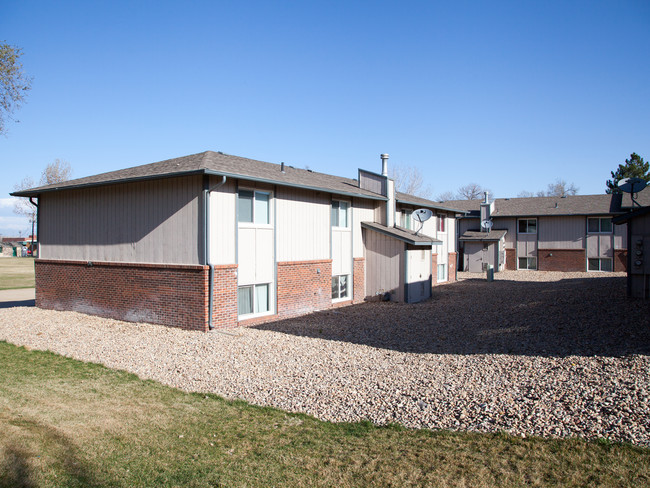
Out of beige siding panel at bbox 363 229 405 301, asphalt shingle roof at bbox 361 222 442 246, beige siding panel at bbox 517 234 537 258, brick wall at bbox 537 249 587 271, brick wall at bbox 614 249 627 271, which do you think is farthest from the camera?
beige siding panel at bbox 517 234 537 258

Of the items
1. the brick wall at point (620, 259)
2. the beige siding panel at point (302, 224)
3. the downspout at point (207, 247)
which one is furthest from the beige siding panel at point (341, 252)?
the brick wall at point (620, 259)

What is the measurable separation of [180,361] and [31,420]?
3.53 meters

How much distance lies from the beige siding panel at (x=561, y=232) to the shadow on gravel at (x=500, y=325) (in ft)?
53.0

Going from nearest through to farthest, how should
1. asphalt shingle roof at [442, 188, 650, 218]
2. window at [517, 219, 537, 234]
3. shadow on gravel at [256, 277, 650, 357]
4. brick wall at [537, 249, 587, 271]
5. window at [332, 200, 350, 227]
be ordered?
shadow on gravel at [256, 277, 650, 357], window at [332, 200, 350, 227], asphalt shingle roof at [442, 188, 650, 218], brick wall at [537, 249, 587, 271], window at [517, 219, 537, 234]

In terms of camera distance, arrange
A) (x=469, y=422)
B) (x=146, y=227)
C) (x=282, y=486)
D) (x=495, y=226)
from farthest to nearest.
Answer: (x=495, y=226) < (x=146, y=227) < (x=469, y=422) < (x=282, y=486)

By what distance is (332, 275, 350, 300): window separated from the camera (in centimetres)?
1678

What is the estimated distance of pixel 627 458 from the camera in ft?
14.5

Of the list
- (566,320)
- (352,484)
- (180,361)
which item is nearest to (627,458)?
(352,484)

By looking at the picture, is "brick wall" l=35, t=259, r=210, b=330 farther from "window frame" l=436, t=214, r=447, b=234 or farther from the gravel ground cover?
"window frame" l=436, t=214, r=447, b=234

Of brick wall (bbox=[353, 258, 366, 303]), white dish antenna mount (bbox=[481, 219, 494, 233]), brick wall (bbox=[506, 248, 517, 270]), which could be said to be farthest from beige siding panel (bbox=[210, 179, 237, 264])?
brick wall (bbox=[506, 248, 517, 270])

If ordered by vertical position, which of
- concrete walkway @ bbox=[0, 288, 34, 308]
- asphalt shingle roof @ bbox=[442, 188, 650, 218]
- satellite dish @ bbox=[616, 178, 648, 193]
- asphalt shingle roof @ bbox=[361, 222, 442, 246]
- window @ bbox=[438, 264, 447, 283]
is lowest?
concrete walkway @ bbox=[0, 288, 34, 308]

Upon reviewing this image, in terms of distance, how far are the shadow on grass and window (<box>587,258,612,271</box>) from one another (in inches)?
1381

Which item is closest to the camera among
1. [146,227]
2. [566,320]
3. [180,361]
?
[180,361]

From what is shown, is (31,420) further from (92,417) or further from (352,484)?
(352,484)
